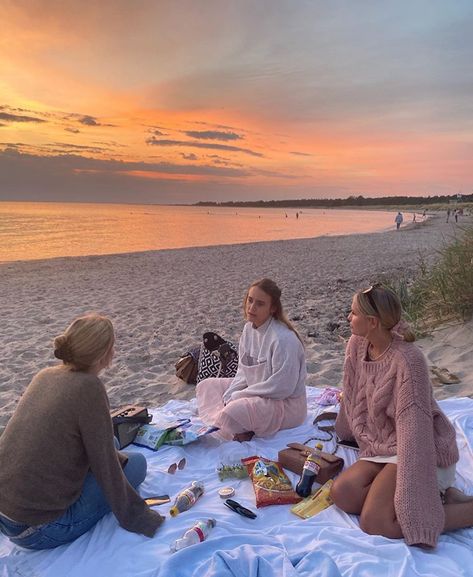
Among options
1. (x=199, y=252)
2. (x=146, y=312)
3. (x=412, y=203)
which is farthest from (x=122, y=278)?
(x=412, y=203)

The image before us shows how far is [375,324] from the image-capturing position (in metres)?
3.04

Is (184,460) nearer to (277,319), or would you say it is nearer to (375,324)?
(277,319)

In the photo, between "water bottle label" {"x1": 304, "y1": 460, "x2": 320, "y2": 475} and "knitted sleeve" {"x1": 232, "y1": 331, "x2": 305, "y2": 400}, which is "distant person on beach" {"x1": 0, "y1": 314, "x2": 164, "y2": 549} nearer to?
"water bottle label" {"x1": 304, "y1": 460, "x2": 320, "y2": 475}

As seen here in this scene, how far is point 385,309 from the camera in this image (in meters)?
2.97

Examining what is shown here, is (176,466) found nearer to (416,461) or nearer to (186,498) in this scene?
(186,498)

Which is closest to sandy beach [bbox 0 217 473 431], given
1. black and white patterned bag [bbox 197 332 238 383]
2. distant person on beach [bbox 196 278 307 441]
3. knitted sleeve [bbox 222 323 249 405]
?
black and white patterned bag [bbox 197 332 238 383]

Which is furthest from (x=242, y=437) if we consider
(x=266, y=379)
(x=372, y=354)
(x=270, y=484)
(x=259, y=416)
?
(x=372, y=354)

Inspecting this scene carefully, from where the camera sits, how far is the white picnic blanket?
230 centimetres

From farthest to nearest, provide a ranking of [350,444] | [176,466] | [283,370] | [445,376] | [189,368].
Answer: [189,368] < [445,376] < [283,370] < [350,444] < [176,466]

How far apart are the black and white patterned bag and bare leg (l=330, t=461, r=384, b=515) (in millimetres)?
2256

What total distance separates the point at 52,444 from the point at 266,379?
2082mm

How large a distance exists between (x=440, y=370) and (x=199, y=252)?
55.7 ft

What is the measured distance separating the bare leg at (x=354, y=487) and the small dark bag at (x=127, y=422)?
168cm

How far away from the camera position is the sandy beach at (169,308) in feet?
17.9
